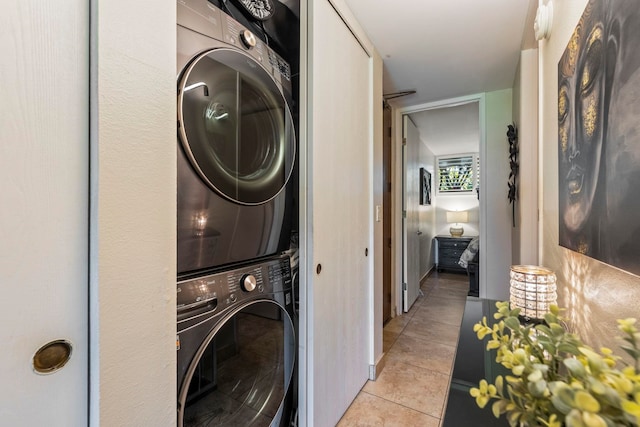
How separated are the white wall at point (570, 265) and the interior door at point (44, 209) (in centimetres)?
112

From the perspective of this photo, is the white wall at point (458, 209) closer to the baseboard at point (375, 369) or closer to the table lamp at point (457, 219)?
the table lamp at point (457, 219)

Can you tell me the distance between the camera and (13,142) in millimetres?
463

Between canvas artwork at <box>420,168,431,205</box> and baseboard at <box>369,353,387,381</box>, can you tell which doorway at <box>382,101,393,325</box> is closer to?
baseboard at <box>369,353,387,381</box>

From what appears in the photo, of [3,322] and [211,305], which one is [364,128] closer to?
[211,305]

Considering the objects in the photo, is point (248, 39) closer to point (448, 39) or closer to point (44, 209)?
point (44, 209)

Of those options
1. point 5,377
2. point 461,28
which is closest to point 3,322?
point 5,377

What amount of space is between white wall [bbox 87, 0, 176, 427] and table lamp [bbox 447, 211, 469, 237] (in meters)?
5.80

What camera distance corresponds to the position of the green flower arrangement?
264 millimetres

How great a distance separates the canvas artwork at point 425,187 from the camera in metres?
4.38

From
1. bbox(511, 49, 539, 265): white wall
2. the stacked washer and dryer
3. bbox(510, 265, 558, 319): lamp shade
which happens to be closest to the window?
bbox(511, 49, 539, 265): white wall

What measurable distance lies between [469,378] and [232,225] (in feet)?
2.65

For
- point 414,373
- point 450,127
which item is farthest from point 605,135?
point 450,127

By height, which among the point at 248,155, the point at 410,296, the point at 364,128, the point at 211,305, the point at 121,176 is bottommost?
the point at 410,296

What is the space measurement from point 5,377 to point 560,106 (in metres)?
1.68
